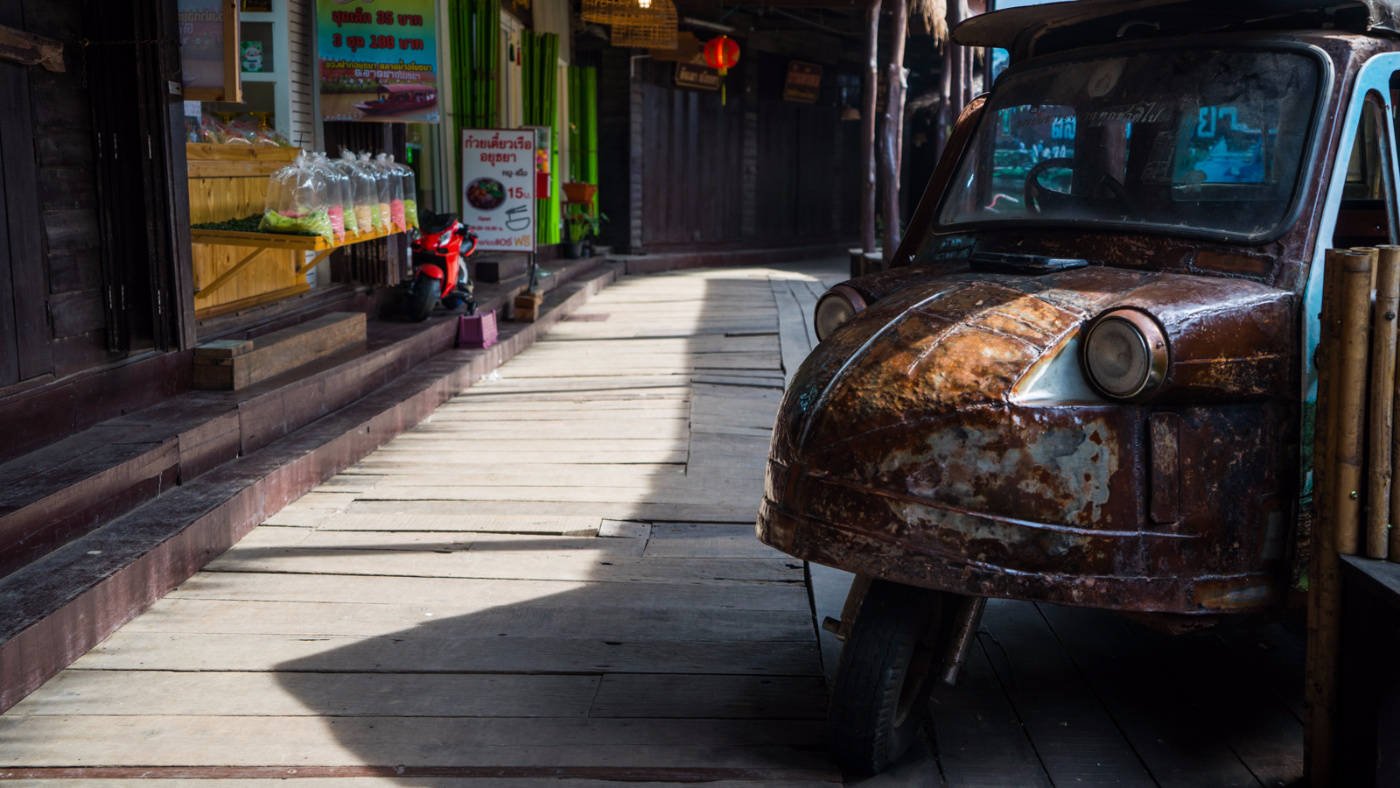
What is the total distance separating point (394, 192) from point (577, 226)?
804 centimetres

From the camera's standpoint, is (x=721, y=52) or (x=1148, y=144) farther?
(x=721, y=52)

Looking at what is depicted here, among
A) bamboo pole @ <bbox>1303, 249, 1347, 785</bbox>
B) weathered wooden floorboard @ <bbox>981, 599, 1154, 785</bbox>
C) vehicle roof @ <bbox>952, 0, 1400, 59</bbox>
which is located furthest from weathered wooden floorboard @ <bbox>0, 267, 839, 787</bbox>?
vehicle roof @ <bbox>952, 0, 1400, 59</bbox>

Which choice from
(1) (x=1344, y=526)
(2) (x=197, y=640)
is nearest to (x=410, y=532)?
(2) (x=197, y=640)

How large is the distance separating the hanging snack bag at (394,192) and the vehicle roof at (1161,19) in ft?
13.2

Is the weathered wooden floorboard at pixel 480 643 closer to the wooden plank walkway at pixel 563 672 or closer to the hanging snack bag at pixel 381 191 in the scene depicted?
the wooden plank walkway at pixel 563 672

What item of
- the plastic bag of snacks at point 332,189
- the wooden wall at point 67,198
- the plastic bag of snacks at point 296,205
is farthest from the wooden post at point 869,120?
the wooden wall at point 67,198

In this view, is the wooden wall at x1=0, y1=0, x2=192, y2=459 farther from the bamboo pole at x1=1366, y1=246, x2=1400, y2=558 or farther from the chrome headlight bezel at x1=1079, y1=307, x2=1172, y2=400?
the bamboo pole at x1=1366, y1=246, x2=1400, y2=558

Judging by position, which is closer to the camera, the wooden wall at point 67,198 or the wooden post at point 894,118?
the wooden wall at point 67,198

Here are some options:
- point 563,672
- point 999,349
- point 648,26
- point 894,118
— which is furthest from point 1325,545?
point 648,26

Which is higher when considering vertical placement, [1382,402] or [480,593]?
[1382,402]

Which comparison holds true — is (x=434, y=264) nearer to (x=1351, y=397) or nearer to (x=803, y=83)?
(x=1351, y=397)

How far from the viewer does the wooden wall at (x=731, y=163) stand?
16500 millimetres

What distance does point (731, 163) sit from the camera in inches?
714

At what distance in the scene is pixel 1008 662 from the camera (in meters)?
3.37
